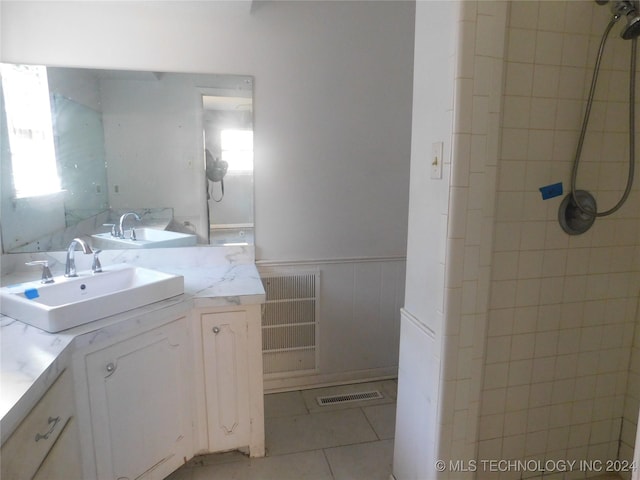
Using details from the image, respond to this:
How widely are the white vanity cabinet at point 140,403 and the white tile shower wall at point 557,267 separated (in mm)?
1245

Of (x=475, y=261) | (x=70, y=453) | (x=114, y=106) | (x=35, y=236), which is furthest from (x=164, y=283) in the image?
(x=475, y=261)

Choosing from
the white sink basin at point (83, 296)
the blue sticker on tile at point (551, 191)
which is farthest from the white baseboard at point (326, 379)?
the blue sticker on tile at point (551, 191)

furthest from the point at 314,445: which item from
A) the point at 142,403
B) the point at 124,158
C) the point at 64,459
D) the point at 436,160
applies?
the point at 124,158

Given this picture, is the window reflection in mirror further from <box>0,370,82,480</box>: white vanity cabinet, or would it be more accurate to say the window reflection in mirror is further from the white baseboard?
<box>0,370,82,480</box>: white vanity cabinet

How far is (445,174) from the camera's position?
1266 mm

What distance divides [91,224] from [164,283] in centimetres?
79

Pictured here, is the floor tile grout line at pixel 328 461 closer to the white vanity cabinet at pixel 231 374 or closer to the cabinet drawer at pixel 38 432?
the white vanity cabinet at pixel 231 374

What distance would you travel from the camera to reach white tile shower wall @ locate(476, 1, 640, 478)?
1.34 meters

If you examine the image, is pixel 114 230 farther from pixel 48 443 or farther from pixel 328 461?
pixel 328 461

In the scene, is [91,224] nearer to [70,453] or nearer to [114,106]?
[114,106]

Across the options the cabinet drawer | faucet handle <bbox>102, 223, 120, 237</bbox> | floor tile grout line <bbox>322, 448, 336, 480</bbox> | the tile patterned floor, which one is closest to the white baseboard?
the tile patterned floor

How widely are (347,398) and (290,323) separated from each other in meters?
0.59

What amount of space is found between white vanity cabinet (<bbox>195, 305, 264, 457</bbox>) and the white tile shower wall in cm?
99

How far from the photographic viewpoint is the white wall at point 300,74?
76.0 inches
